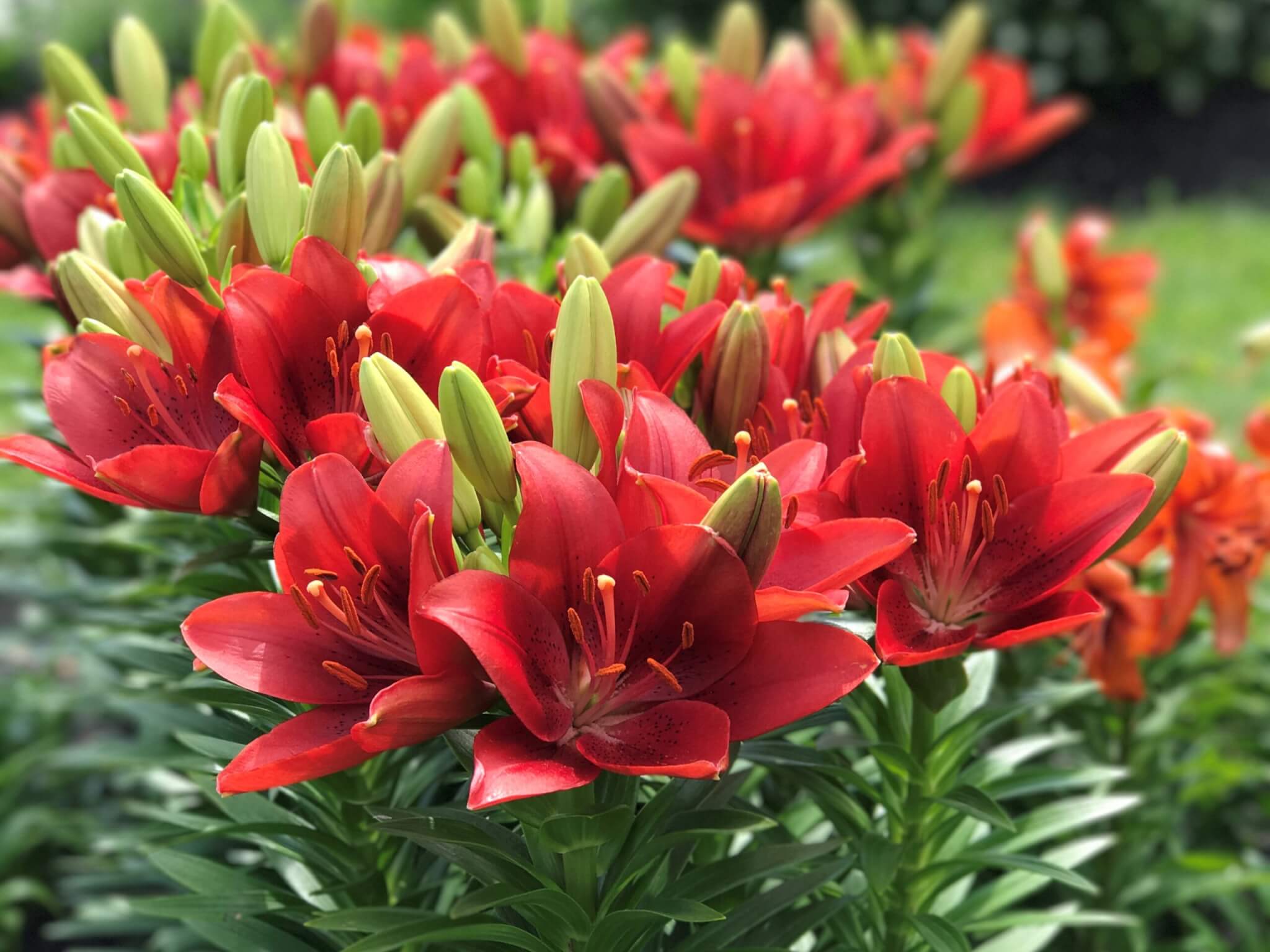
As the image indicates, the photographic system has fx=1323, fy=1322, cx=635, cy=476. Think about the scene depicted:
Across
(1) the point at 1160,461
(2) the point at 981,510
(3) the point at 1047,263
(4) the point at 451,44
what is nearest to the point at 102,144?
(2) the point at 981,510

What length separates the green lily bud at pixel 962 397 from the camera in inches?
39.0

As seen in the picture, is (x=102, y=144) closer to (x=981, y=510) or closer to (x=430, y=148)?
(x=430, y=148)

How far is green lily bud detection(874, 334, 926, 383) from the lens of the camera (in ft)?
3.16

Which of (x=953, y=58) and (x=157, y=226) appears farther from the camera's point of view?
(x=953, y=58)

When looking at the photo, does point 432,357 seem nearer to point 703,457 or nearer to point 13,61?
point 703,457

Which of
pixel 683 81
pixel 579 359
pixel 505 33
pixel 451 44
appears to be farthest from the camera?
pixel 451 44

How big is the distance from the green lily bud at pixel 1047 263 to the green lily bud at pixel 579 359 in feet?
4.35

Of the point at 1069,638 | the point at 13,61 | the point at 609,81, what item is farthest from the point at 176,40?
the point at 1069,638

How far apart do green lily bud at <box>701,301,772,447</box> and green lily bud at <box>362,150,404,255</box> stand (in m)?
0.38

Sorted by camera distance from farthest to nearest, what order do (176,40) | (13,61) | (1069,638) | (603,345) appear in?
(13,61), (176,40), (1069,638), (603,345)

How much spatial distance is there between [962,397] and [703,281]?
26 cm

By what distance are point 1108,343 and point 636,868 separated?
1566 millimetres

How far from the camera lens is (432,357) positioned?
0.97m

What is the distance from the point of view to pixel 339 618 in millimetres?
822
